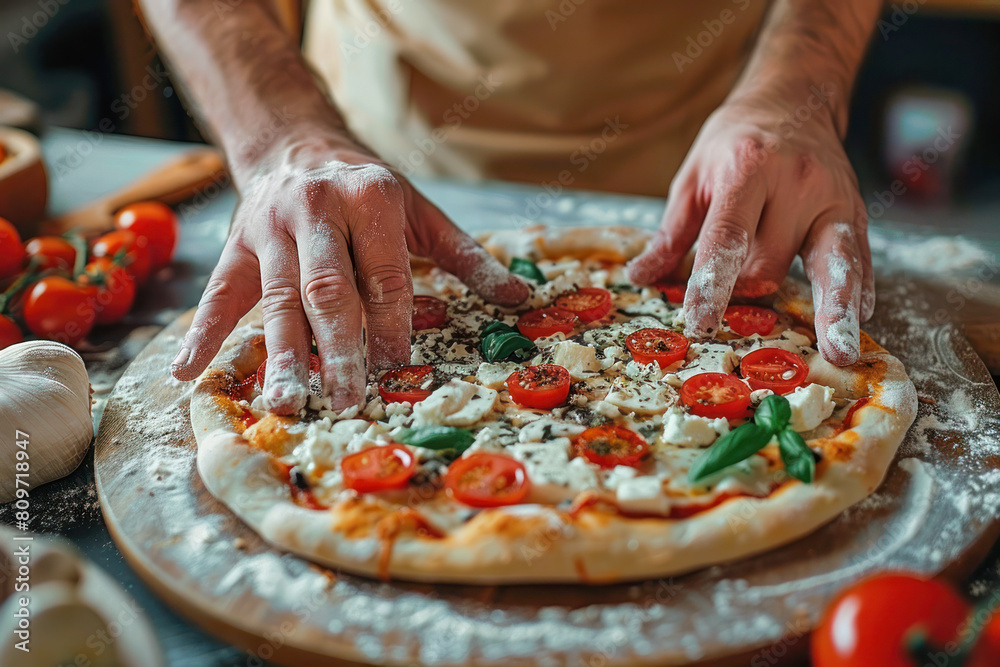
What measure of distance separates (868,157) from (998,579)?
5.03 m

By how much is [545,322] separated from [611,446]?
0.67 meters

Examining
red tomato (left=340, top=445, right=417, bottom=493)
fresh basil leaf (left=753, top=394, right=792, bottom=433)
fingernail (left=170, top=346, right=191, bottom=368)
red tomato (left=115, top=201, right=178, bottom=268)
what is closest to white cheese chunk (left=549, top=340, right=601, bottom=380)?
fresh basil leaf (left=753, top=394, right=792, bottom=433)

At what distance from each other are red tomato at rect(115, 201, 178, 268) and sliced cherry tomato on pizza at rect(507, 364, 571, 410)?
185cm

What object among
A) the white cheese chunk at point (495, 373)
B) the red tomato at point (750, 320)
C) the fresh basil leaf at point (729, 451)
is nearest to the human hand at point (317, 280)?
the white cheese chunk at point (495, 373)

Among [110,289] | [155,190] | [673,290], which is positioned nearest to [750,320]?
[673,290]

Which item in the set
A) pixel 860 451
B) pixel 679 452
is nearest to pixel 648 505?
pixel 679 452

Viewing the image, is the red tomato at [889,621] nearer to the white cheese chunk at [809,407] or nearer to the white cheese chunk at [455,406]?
the white cheese chunk at [809,407]

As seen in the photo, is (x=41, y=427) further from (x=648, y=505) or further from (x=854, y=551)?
(x=854, y=551)

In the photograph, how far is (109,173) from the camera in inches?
164

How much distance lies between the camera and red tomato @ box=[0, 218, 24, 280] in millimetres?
2916

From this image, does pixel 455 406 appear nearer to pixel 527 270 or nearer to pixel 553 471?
pixel 553 471

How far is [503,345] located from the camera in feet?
7.72

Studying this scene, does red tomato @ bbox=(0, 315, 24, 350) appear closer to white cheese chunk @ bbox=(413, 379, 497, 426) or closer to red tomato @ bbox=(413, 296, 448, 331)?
red tomato @ bbox=(413, 296, 448, 331)

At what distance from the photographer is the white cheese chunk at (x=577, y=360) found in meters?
2.29
